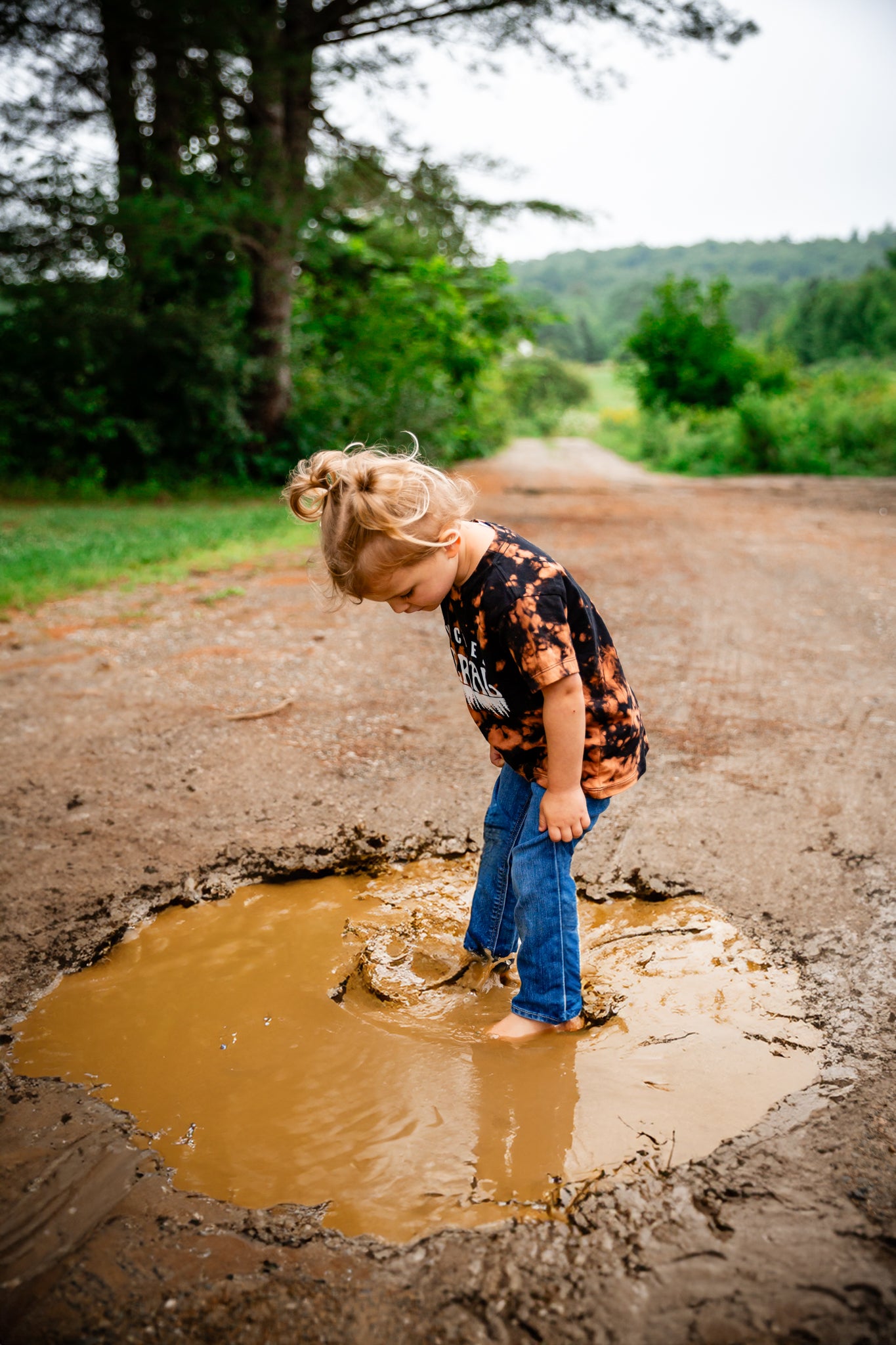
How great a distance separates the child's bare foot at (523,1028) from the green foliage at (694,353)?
20906 millimetres

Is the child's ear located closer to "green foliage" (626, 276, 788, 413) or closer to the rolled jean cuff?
the rolled jean cuff

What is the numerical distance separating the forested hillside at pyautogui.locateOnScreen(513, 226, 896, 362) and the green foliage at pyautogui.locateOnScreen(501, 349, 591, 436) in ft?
84.2

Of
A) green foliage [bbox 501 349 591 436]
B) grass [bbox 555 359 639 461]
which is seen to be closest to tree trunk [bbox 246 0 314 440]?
Result: grass [bbox 555 359 639 461]

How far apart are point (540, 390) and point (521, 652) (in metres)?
42.1

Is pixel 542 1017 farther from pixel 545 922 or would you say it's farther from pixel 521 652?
pixel 521 652

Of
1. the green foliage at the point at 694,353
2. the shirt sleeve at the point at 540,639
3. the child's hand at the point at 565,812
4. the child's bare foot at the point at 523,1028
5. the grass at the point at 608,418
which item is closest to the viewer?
the shirt sleeve at the point at 540,639

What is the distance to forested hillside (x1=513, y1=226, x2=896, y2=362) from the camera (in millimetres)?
76500

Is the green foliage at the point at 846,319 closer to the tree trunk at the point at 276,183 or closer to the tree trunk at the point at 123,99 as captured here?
the tree trunk at the point at 276,183

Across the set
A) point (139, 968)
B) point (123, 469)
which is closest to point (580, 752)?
point (139, 968)

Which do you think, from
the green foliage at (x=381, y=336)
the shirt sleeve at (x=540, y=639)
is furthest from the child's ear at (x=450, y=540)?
the green foliage at (x=381, y=336)

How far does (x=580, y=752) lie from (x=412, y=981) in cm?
79

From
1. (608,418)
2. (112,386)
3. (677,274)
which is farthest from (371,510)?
(677,274)

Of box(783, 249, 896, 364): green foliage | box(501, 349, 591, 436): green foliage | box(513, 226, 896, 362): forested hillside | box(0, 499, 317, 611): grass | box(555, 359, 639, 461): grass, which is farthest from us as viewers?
box(513, 226, 896, 362): forested hillside

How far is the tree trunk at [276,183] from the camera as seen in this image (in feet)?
34.0
